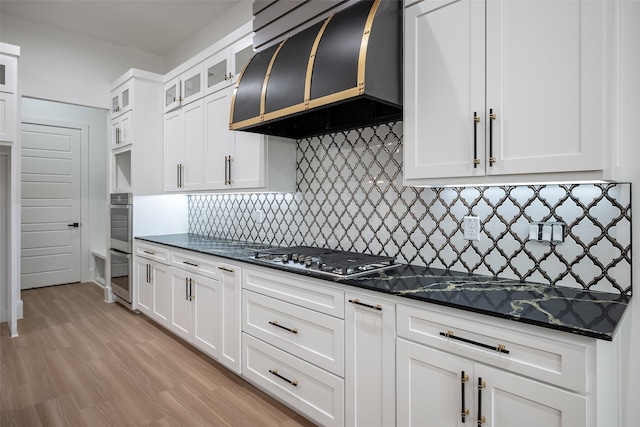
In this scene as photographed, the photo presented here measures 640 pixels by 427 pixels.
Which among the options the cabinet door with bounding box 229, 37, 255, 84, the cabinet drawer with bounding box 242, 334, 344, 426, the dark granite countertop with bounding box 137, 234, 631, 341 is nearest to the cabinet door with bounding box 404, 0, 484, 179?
the dark granite countertop with bounding box 137, 234, 631, 341

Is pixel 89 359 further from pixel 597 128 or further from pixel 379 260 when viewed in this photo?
pixel 597 128

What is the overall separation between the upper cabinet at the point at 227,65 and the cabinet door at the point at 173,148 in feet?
2.06

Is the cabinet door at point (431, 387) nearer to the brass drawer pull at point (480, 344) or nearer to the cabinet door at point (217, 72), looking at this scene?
the brass drawer pull at point (480, 344)

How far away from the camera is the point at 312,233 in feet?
9.18

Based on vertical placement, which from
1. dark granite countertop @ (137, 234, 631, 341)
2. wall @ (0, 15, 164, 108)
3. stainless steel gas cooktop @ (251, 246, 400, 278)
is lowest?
→ dark granite countertop @ (137, 234, 631, 341)

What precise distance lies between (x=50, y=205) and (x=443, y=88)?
5673mm

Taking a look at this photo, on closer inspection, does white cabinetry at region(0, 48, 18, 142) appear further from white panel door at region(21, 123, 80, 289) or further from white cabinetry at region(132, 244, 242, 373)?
white panel door at region(21, 123, 80, 289)

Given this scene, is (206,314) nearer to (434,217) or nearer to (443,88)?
(434,217)

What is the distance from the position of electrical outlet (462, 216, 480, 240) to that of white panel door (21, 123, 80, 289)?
18.4 feet

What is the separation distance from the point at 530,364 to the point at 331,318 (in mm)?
901

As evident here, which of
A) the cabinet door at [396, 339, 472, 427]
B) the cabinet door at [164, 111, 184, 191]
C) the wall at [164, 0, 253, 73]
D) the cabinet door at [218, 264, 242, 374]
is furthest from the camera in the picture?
the cabinet door at [164, 111, 184, 191]

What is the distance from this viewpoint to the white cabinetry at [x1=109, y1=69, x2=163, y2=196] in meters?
3.88

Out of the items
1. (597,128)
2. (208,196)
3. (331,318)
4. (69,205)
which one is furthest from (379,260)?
(69,205)

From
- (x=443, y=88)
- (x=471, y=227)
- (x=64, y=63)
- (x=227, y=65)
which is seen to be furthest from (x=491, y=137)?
(x=64, y=63)
